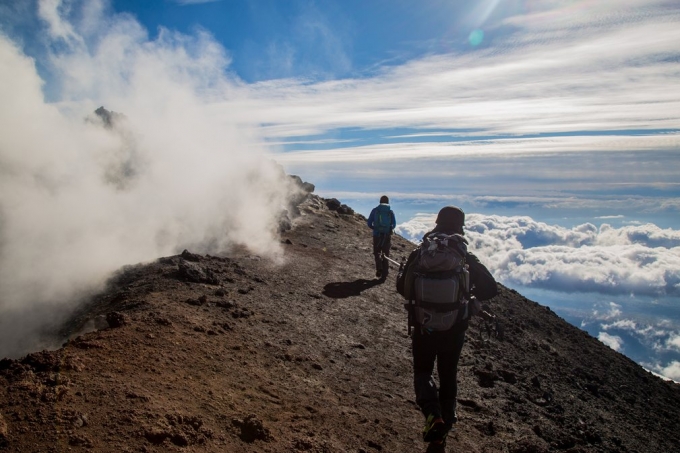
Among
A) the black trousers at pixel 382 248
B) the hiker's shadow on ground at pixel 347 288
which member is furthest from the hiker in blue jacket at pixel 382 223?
the hiker's shadow on ground at pixel 347 288

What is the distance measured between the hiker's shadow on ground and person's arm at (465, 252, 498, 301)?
23.9ft

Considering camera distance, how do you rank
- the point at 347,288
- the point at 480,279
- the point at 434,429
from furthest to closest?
the point at 347,288 → the point at 480,279 → the point at 434,429

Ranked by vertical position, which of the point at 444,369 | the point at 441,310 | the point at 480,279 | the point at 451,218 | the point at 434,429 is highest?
the point at 451,218

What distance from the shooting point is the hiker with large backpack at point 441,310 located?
5.77 meters

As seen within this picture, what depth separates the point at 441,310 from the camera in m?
5.79

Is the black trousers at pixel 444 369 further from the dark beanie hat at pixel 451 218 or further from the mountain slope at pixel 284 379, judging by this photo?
the dark beanie hat at pixel 451 218

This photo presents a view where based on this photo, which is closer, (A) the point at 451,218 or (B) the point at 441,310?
(B) the point at 441,310

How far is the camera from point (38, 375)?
5363 millimetres

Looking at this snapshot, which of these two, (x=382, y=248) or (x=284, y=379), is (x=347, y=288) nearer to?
(x=382, y=248)

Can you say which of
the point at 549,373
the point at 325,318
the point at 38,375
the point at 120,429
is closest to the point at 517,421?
the point at 549,373

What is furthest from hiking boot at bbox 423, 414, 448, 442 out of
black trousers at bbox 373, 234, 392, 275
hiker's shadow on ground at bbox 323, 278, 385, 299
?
black trousers at bbox 373, 234, 392, 275

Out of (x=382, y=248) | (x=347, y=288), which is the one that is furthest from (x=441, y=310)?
(x=382, y=248)

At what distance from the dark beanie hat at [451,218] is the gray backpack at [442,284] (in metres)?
0.28

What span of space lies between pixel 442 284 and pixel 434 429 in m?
1.84
